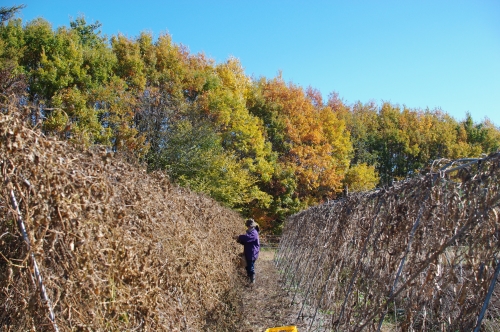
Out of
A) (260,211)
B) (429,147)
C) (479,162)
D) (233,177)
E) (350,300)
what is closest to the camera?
(479,162)

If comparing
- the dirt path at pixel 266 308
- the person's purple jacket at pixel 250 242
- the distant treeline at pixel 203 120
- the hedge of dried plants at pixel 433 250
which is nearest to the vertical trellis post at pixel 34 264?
the hedge of dried plants at pixel 433 250

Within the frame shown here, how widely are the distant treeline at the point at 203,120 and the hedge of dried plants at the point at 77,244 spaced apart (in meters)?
6.80

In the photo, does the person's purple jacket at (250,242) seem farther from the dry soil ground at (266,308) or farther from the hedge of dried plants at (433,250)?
the hedge of dried plants at (433,250)

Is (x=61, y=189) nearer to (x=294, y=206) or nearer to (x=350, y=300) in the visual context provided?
(x=350, y=300)

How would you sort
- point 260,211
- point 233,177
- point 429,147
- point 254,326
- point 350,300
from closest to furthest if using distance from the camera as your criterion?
point 350,300 → point 254,326 → point 233,177 → point 260,211 → point 429,147

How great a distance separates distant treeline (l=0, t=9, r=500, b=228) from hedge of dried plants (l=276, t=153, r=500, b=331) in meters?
7.00

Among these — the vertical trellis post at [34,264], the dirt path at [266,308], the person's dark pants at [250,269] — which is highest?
the vertical trellis post at [34,264]

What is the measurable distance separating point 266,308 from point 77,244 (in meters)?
5.35

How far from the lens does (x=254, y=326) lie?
6227mm

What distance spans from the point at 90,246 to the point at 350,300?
308 cm

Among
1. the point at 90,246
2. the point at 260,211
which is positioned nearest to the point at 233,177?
the point at 260,211

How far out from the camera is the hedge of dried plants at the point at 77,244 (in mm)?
2455

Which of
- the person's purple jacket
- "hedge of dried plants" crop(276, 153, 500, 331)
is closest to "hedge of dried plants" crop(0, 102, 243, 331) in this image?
"hedge of dried plants" crop(276, 153, 500, 331)

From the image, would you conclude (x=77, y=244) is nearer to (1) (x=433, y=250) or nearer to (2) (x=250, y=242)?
(1) (x=433, y=250)
